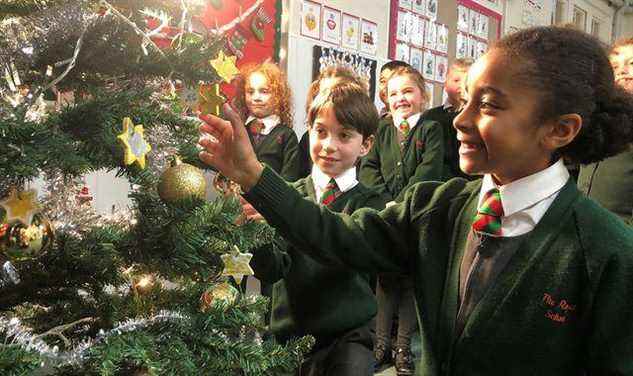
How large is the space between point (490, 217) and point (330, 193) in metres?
0.77

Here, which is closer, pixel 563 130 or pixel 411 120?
pixel 563 130

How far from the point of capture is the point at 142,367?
0.87m

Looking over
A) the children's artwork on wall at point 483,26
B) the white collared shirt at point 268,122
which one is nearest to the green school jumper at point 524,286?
the white collared shirt at point 268,122

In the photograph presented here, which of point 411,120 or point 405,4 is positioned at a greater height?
point 405,4

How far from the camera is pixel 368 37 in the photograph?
187 inches

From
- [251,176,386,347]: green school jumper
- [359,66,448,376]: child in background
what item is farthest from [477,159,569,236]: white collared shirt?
[359,66,448,376]: child in background

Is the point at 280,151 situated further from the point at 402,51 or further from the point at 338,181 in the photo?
the point at 402,51

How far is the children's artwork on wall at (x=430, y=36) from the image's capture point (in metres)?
5.50

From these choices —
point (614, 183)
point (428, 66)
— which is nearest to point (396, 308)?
point (614, 183)

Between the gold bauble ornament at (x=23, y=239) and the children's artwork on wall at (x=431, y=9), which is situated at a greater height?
the children's artwork on wall at (x=431, y=9)

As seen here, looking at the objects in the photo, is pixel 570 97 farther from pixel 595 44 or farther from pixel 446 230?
pixel 446 230

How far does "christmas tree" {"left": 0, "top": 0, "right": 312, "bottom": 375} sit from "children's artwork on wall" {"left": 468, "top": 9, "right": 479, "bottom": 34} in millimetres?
5482

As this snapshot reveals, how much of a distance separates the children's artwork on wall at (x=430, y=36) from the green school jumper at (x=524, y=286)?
4.49m

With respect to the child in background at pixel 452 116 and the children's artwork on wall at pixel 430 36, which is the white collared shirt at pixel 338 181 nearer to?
the child in background at pixel 452 116
